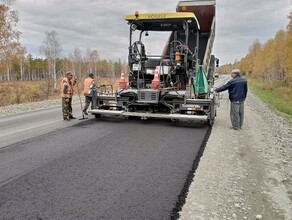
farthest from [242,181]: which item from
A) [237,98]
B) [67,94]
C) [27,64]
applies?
[27,64]

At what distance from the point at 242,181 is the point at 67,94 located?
651cm

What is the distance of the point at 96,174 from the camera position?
4.00 metres

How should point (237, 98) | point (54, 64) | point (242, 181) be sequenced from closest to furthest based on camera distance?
1. point (242, 181)
2. point (237, 98)
3. point (54, 64)

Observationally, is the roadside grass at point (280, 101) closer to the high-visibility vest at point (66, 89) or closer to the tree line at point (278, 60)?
the tree line at point (278, 60)

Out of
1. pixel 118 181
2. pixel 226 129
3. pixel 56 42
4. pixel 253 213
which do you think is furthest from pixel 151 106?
pixel 56 42

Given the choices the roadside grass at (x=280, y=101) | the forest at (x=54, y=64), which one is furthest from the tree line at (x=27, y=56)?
the roadside grass at (x=280, y=101)

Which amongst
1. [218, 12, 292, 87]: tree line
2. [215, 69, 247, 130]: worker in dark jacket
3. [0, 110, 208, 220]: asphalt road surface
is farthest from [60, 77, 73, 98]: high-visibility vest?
[218, 12, 292, 87]: tree line

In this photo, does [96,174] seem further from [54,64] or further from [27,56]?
[27,56]

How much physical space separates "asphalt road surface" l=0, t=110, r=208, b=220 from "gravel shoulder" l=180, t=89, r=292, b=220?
25cm

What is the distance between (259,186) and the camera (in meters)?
3.76

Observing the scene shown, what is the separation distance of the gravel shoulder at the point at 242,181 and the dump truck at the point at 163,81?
1777 millimetres

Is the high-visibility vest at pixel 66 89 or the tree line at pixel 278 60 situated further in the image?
the tree line at pixel 278 60

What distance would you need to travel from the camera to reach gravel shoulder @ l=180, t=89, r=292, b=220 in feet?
10.0

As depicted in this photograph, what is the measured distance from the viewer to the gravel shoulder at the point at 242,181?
305cm
